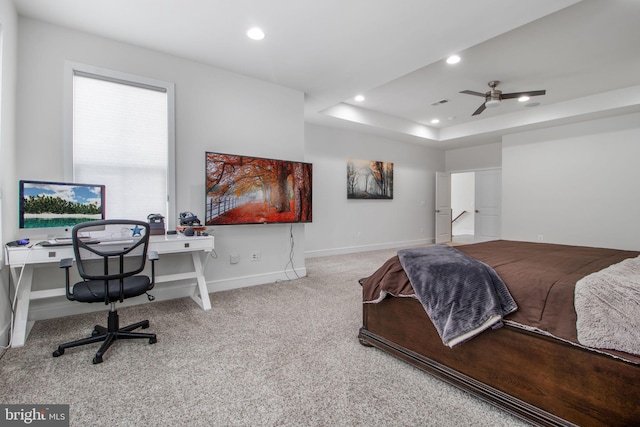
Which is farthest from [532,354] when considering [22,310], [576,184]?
[576,184]

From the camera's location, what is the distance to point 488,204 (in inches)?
301

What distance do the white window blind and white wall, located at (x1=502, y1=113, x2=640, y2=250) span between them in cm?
679

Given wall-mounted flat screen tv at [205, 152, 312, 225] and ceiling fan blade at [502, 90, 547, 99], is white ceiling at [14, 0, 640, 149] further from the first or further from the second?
wall-mounted flat screen tv at [205, 152, 312, 225]

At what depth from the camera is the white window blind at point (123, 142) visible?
9.58 feet

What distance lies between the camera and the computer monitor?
2.37m

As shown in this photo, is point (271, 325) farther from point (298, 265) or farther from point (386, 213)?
point (386, 213)

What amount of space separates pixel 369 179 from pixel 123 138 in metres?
4.78

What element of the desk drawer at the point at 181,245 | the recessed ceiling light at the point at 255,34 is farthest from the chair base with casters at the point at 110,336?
the recessed ceiling light at the point at 255,34

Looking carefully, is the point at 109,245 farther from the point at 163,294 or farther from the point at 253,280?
the point at 253,280

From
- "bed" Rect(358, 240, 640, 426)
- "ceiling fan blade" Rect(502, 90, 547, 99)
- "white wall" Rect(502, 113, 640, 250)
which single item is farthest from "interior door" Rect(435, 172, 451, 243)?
"bed" Rect(358, 240, 640, 426)

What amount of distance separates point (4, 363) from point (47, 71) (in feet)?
8.11

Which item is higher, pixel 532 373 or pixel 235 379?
pixel 532 373

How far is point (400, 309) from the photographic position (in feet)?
6.56

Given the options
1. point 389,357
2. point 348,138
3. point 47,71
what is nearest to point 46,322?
point 47,71
